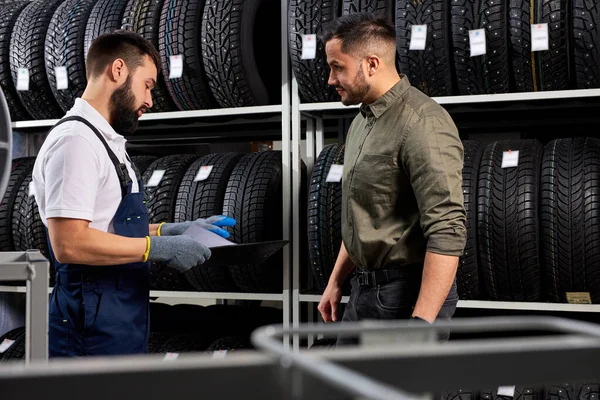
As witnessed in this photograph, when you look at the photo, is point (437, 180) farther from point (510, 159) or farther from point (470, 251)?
point (510, 159)

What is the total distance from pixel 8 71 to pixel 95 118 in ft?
6.76

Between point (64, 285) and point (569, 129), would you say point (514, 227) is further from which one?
point (64, 285)

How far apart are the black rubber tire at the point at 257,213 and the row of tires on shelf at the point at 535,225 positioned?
1015 mm

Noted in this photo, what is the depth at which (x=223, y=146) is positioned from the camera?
5465 millimetres

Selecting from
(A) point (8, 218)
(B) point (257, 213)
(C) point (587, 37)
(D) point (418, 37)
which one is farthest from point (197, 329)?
(C) point (587, 37)

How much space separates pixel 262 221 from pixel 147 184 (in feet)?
2.55

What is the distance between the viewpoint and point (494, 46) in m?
3.56

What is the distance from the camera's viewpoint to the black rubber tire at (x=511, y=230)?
351 cm

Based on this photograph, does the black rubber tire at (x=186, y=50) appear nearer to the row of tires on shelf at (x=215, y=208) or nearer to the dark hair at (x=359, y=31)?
the row of tires on shelf at (x=215, y=208)

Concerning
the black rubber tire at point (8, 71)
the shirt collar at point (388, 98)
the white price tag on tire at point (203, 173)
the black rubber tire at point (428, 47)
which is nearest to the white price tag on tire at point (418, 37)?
the black rubber tire at point (428, 47)

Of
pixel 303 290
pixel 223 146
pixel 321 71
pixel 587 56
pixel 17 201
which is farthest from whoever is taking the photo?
pixel 223 146

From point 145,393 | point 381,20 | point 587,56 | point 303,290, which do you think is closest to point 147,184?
point 303,290

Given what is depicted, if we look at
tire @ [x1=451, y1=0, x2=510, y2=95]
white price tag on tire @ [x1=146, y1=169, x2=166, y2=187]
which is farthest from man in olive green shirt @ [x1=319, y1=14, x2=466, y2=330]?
white price tag on tire @ [x1=146, y1=169, x2=166, y2=187]

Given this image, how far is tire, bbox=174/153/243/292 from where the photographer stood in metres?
4.07
